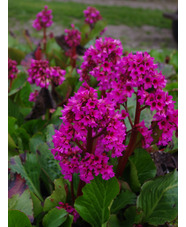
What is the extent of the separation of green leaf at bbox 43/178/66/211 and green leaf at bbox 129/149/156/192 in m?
0.30

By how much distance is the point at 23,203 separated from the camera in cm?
124

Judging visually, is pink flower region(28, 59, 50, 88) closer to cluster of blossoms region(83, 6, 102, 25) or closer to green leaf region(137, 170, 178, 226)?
green leaf region(137, 170, 178, 226)

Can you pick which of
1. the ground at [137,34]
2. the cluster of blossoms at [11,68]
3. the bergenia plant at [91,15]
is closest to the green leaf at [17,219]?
the cluster of blossoms at [11,68]

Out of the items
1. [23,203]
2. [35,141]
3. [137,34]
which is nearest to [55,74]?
[35,141]

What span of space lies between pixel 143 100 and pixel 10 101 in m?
1.08

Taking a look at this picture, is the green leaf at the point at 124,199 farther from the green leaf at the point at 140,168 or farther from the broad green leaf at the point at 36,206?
the broad green leaf at the point at 36,206

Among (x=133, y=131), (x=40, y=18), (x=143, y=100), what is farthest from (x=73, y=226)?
(x=40, y=18)

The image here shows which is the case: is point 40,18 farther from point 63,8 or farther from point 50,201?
point 63,8

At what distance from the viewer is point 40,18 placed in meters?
2.87

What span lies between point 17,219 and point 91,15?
228cm

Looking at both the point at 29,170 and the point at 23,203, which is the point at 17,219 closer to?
the point at 23,203

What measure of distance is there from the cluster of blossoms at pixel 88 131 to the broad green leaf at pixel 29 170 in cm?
37

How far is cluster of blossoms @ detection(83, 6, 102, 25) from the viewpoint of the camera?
3002mm

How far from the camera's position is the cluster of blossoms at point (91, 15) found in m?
3.00
